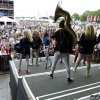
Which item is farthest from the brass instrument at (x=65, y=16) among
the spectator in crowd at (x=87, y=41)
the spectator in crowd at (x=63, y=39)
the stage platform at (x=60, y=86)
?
the stage platform at (x=60, y=86)

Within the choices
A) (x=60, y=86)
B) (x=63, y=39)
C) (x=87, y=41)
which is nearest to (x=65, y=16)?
(x=63, y=39)

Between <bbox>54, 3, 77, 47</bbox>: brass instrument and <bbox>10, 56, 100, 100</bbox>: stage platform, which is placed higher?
<bbox>54, 3, 77, 47</bbox>: brass instrument

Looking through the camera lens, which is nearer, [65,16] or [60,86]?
[60,86]

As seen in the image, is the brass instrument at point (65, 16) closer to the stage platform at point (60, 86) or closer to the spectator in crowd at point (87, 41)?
the spectator in crowd at point (87, 41)

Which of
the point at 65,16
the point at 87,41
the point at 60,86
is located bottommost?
the point at 60,86

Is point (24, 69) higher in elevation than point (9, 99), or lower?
higher

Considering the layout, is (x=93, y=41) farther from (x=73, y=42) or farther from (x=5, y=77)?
(x=5, y=77)

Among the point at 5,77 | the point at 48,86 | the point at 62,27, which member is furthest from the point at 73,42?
the point at 5,77

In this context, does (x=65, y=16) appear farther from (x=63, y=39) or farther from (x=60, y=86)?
(x=60, y=86)

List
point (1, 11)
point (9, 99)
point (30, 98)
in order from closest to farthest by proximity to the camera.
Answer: point (30, 98)
point (9, 99)
point (1, 11)

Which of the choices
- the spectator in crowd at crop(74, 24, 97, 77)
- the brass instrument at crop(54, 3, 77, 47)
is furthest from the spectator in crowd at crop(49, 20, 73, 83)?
the spectator in crowd at crop(74, 24, 97, 77)

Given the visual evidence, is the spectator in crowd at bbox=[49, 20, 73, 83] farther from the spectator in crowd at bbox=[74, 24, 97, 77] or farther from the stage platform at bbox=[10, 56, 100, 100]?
the stage platform at bbox=[10, 56, 100, 100]

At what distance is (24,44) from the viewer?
852 centimetres

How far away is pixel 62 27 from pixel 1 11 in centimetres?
8357
